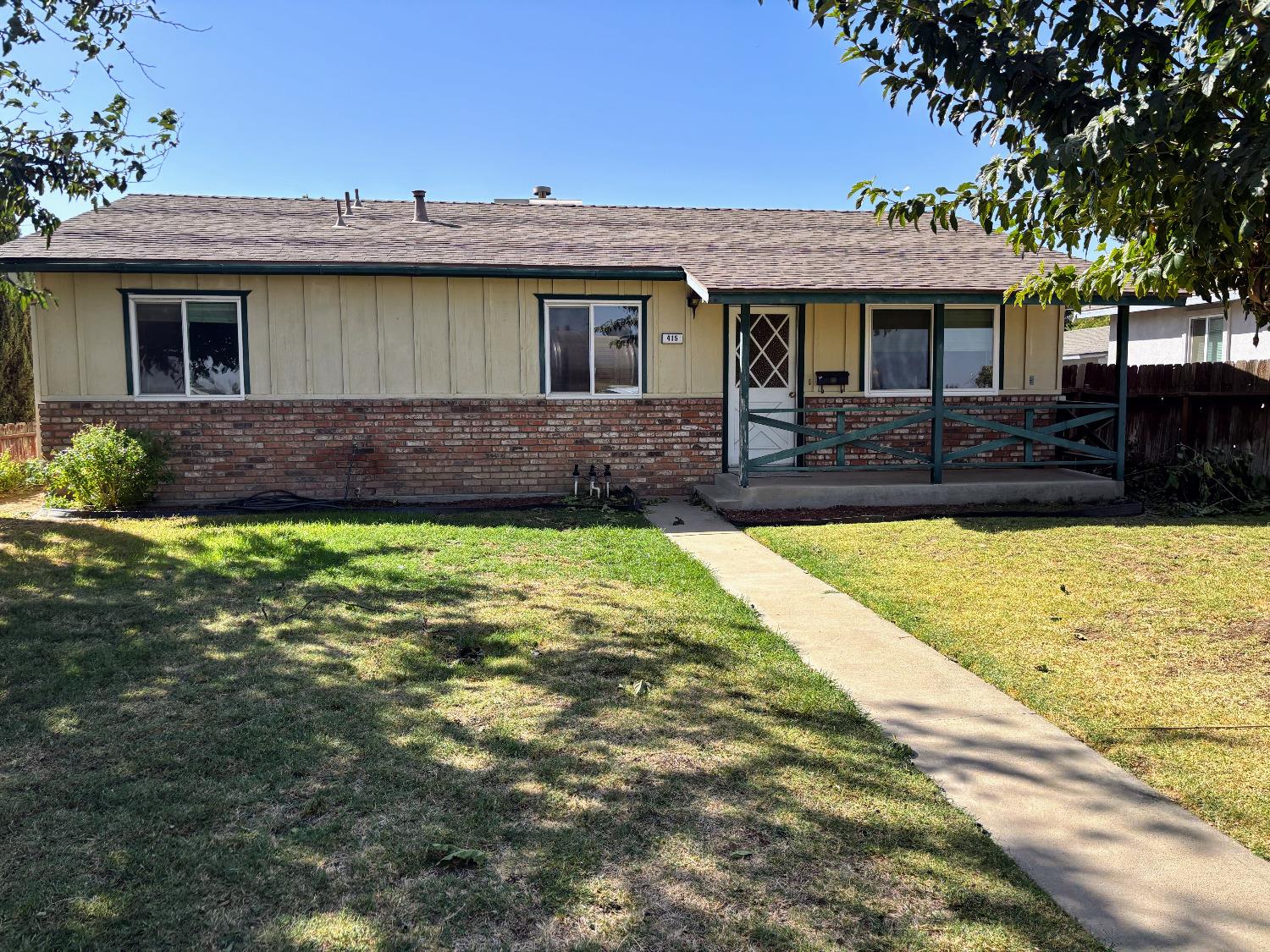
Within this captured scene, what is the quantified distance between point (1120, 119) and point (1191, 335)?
2023 centimetres

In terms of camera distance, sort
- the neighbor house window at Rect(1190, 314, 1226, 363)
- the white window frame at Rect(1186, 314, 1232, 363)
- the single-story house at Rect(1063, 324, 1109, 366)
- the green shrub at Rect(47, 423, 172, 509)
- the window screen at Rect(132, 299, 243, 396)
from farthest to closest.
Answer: the single-story house at Rect(1063, 324, 1109, 366) < the neighbor house window at Rect(1190, 314, 1226, 363) < the white window frame at Rect(1186, 314, 1232, 363) < the window screen at Rect(132, 299, 243, 396) < the green shrub at Rect(47, 423, 172, 509)

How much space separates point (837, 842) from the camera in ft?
11.2

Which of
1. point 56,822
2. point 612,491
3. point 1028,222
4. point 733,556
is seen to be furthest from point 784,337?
point 56,822

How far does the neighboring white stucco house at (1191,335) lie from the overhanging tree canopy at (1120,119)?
13690 mm

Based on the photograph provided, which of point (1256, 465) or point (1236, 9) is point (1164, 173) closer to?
point (1236, 9)

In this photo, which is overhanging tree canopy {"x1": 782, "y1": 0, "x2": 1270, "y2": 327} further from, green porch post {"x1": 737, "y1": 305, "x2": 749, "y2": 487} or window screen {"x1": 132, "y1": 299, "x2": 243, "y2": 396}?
window screen {"x1": 132, "y1": 299, "x2": 243, "y2": 396}

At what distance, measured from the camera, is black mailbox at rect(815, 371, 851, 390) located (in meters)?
13.0

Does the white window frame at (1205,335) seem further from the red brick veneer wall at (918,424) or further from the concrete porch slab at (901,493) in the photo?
the concrete porch slab at (901,493)

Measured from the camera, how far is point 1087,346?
28.2 metres

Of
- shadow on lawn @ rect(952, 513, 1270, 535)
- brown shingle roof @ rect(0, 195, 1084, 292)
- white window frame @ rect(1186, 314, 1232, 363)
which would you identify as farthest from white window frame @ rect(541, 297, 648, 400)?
white window frame @ rect(1186, 314, 1232, 363)

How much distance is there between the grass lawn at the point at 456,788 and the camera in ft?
9.70

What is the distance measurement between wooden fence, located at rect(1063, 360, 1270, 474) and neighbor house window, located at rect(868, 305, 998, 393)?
249 centimetres

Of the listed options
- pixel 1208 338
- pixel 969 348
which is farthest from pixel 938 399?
pixel 1208 338

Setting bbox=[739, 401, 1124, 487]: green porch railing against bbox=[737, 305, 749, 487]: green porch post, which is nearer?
bbox=[737, 305, 749, 487]: green porch post
